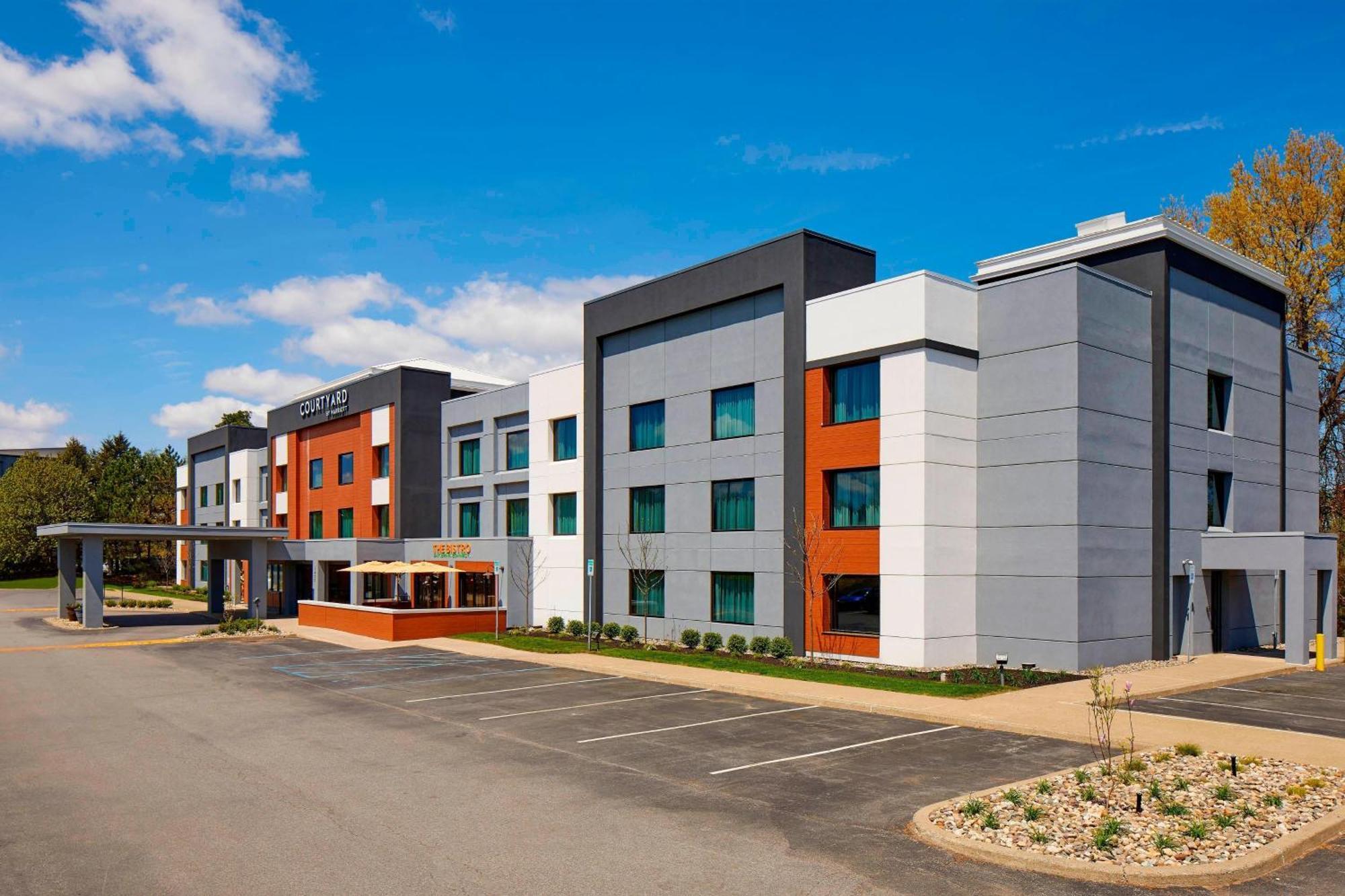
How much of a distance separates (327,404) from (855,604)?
37713 millimetres

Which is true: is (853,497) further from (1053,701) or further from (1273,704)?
(1273,704)

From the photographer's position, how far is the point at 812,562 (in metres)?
29.0

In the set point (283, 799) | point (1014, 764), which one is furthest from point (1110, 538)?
point (283, 799)

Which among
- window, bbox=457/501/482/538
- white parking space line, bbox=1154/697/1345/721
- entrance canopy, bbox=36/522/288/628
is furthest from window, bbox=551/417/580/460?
white parking space line, bbox=1154/697/1345/721

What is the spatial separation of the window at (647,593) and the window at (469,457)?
13.8m

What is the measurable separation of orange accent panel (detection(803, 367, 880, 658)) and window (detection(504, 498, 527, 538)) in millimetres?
17484

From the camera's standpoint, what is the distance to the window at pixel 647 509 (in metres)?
35.4

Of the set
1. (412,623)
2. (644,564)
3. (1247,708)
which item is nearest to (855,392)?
(644,564)

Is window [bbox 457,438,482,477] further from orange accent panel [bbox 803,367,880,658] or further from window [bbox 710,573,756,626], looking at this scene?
orange accent panel [bbox 803,367,880,658]

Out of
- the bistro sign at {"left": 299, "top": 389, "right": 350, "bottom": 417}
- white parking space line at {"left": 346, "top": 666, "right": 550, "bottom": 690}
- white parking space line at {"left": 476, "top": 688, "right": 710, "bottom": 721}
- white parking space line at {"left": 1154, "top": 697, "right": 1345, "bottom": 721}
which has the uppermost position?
the bistro sign at {"left": 299, "top": 389, "right": 350, "bottom": 417}

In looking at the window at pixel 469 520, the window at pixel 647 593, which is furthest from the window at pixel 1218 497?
the window at pixel 469 520

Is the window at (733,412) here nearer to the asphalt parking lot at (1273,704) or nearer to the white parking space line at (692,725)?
the white parking space line at (692,725)

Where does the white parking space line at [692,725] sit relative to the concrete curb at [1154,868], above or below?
below

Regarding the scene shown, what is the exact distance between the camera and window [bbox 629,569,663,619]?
3500 cm
